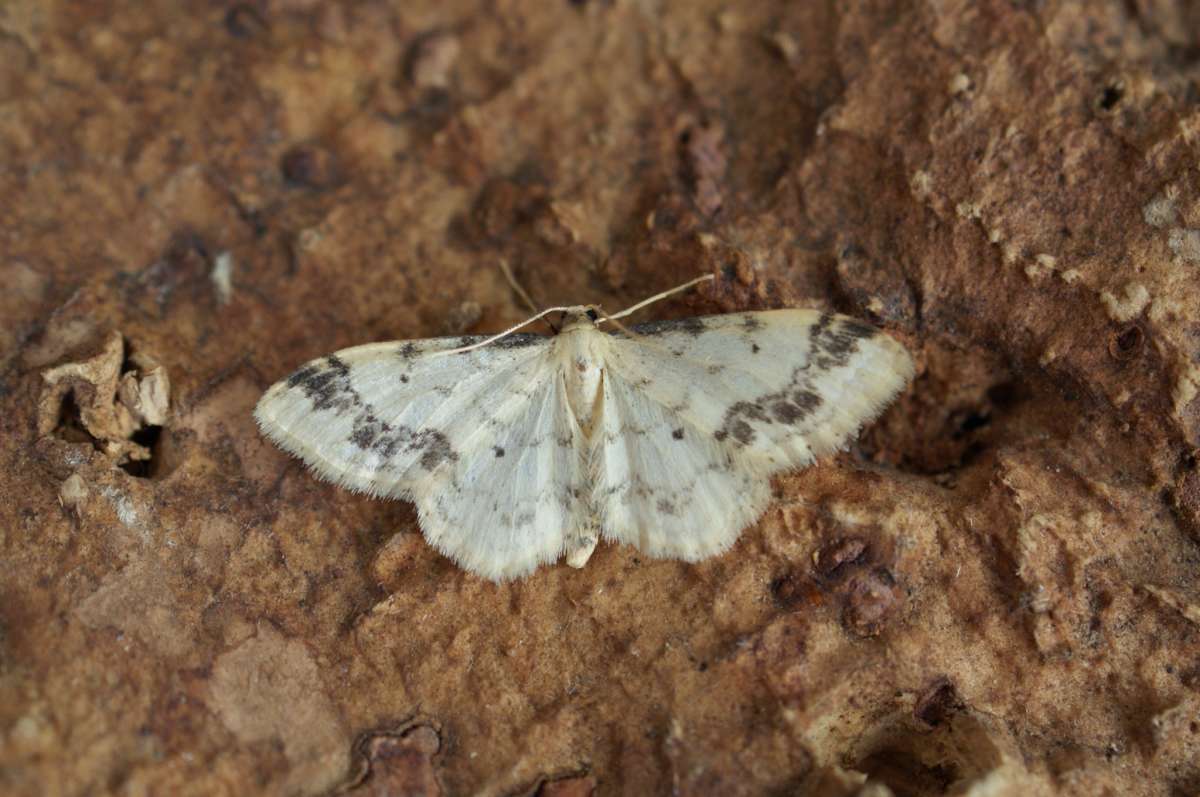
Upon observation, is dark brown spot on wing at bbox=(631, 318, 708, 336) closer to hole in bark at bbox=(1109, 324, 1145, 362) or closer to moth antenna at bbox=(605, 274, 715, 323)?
moth antenna at bbox=(605, 274, 715, 323)

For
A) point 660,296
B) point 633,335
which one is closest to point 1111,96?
point 660,296

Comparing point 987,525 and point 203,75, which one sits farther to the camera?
point 203,75

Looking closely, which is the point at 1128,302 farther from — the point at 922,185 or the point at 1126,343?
the point at 922,185

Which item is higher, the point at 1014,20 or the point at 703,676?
the point at 1014,20

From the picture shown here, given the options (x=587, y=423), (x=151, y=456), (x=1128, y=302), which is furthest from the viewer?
(x=151, y=456)

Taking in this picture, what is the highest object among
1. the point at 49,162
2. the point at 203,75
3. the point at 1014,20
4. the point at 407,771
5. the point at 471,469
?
the point at 1014,20

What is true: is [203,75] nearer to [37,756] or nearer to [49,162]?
[49,162]

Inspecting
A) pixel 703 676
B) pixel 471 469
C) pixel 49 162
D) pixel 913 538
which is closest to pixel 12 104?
pixel 49 162
